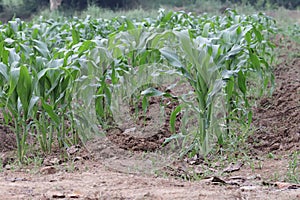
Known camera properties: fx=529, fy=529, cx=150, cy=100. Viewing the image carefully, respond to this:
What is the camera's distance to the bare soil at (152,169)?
3.05 m

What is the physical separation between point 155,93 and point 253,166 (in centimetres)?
98

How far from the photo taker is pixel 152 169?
13.6ft

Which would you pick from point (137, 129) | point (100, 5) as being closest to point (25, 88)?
point (137, 129)

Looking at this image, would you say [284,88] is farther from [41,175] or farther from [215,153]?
[41,175]

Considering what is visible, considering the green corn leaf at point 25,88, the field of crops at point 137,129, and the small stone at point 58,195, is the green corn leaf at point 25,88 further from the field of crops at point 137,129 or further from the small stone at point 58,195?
the small stone at point 58,195

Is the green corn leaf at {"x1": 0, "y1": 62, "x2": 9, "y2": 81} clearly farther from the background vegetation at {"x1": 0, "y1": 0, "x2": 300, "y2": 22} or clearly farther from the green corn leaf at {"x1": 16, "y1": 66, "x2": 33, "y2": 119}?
the background vegetation at {"x1": 0, "y1": 0, "x2": 300, "y2": 22}

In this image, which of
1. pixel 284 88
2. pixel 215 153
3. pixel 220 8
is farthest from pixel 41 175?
pixel 220 8

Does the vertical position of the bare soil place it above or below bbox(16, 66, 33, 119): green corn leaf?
below

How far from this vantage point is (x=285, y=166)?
4078 millimetres

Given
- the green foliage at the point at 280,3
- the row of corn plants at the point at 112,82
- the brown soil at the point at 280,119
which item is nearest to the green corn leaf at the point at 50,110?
the row of corn plants at the point at 112,82

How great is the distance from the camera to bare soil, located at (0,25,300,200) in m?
3.05

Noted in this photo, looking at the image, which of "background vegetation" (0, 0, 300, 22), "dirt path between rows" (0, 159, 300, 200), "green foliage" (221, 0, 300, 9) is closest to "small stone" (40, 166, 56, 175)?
"dirt path between rows" (0, 159, 300, 200)

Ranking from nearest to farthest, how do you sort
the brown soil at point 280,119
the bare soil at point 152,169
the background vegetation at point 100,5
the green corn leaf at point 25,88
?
the bare soil at point 152,169 → the green corn leaf at point 25,88 → the brown soil at point 280,119 → the background vegetation at point 100,5

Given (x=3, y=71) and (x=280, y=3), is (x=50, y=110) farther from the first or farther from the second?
(x=280, y=3)
